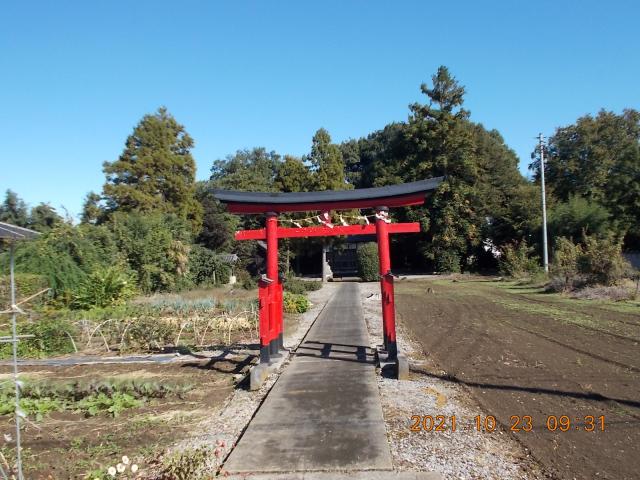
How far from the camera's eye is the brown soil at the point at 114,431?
423 cm

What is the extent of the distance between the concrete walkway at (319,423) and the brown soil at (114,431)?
883mm

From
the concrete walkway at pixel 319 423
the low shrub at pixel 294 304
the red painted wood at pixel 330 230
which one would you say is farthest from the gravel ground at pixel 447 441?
the low shrub at pixel 294 304

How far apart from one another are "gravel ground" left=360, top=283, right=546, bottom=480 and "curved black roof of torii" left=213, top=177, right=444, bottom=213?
343 centimetres

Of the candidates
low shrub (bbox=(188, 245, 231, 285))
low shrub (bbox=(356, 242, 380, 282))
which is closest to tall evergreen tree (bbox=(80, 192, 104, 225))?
low shrub (bbox=(188, 245, 231, 285))

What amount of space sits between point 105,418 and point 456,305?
13.1 metres

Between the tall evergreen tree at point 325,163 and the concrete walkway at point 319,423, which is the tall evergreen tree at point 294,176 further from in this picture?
the concrete walkway at point 319,423

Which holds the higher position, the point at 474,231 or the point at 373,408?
the point at 474,231

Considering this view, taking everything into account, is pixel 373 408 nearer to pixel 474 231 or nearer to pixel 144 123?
pixel 474 231

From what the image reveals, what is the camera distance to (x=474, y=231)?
115 feet

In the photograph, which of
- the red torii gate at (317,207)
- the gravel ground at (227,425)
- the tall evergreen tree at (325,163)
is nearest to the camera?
the gravel ground at (227,425)

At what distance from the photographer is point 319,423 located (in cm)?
492

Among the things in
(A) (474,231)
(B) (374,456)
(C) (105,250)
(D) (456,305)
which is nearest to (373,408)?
(B) (374,456)

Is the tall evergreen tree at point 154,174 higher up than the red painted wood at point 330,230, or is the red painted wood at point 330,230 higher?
the tall evergreen tree at point 154,174

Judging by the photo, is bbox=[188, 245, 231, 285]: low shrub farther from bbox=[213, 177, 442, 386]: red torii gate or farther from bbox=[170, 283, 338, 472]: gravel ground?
bbox=[170, 283, 338, 472]: gravel ground
